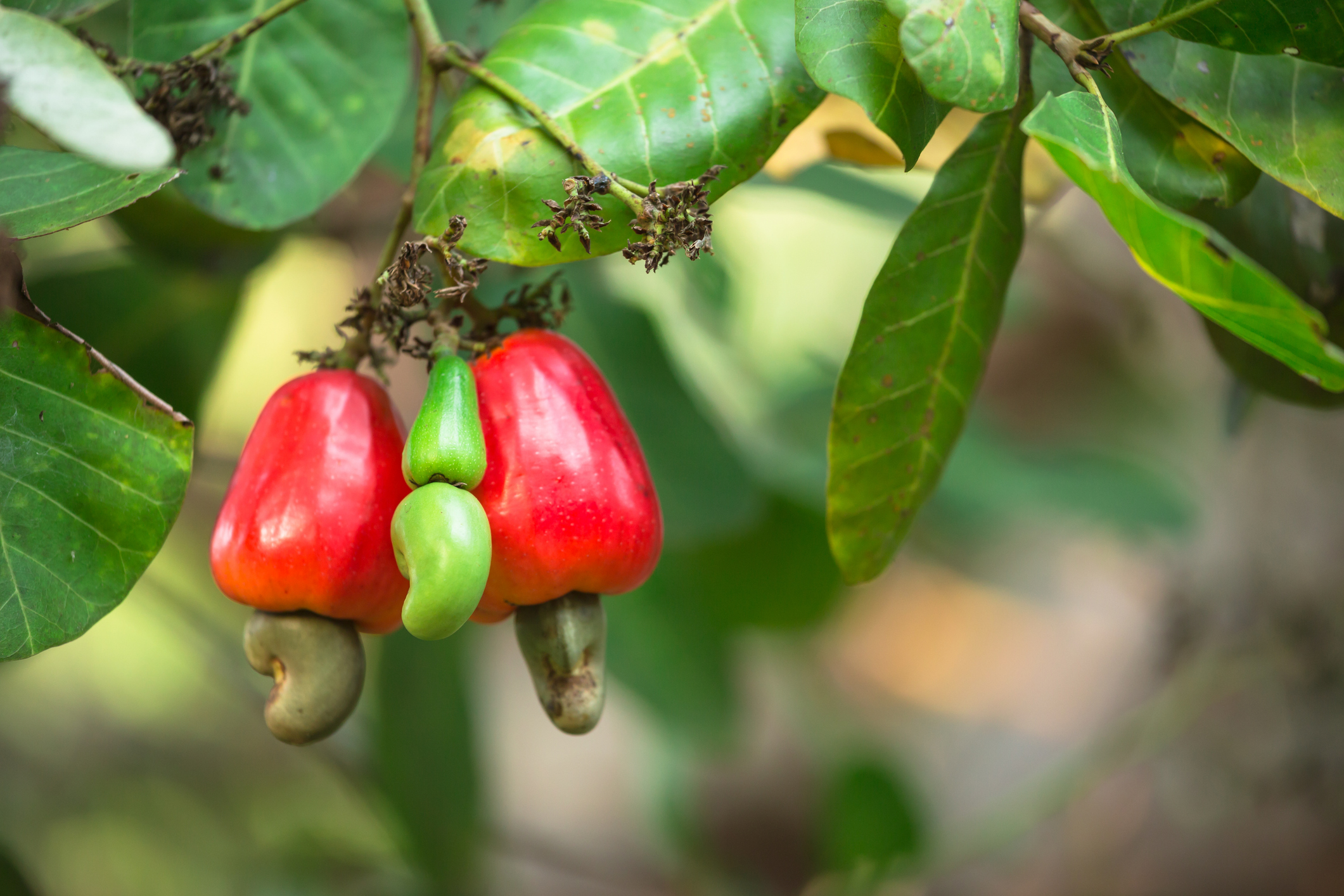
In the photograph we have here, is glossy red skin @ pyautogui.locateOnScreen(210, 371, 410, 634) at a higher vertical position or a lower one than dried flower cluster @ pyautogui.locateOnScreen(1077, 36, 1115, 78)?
lower

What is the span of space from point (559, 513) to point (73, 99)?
329 mm

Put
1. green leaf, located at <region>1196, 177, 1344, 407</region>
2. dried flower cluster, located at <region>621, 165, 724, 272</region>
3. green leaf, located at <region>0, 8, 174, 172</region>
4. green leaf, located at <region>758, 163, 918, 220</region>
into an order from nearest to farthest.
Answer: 1. green leaf, located at <region>0, 8, 174, 172</region>
2. dried flower cluster, located at <region>621, 165, 724, 272</region>
3. green leaf, located at <region>1196, 177, 1344, 407</region>
4. green leaf, located at <region>758, 163, 918, 220</region>

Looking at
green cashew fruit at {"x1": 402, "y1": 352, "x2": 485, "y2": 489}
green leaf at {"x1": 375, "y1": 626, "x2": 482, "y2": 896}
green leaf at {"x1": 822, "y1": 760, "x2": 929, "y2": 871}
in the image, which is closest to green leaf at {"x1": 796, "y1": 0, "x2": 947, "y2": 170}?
green cashew fruit at {"x1": 402, "y1": 352, "x2": 485, "y2": 489}

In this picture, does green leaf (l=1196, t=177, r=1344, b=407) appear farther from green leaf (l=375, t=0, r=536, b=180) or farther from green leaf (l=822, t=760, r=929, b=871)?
green leaf (l=822, t=760, r=929, b=871)

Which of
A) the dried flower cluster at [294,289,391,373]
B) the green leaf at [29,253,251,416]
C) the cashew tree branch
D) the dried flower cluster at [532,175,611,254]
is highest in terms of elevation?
the cashew tree branch

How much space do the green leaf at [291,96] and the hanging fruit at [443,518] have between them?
305 millimetres

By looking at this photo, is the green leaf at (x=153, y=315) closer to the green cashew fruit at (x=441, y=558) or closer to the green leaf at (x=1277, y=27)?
the green cashew fruit at (x=441, y=558)

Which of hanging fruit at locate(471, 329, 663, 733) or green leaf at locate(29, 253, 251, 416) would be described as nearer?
hanging fruit at locate(471, 329, 663, 733)

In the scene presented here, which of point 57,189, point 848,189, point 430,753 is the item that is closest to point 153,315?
point 57,189

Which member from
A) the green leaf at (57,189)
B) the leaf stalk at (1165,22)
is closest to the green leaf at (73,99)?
the green leaf at (57,189)

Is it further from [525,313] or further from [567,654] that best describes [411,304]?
[567,654]

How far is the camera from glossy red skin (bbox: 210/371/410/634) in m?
0.60

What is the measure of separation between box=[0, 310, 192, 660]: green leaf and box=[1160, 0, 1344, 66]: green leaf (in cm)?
70

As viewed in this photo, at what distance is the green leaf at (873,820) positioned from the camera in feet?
5.59
